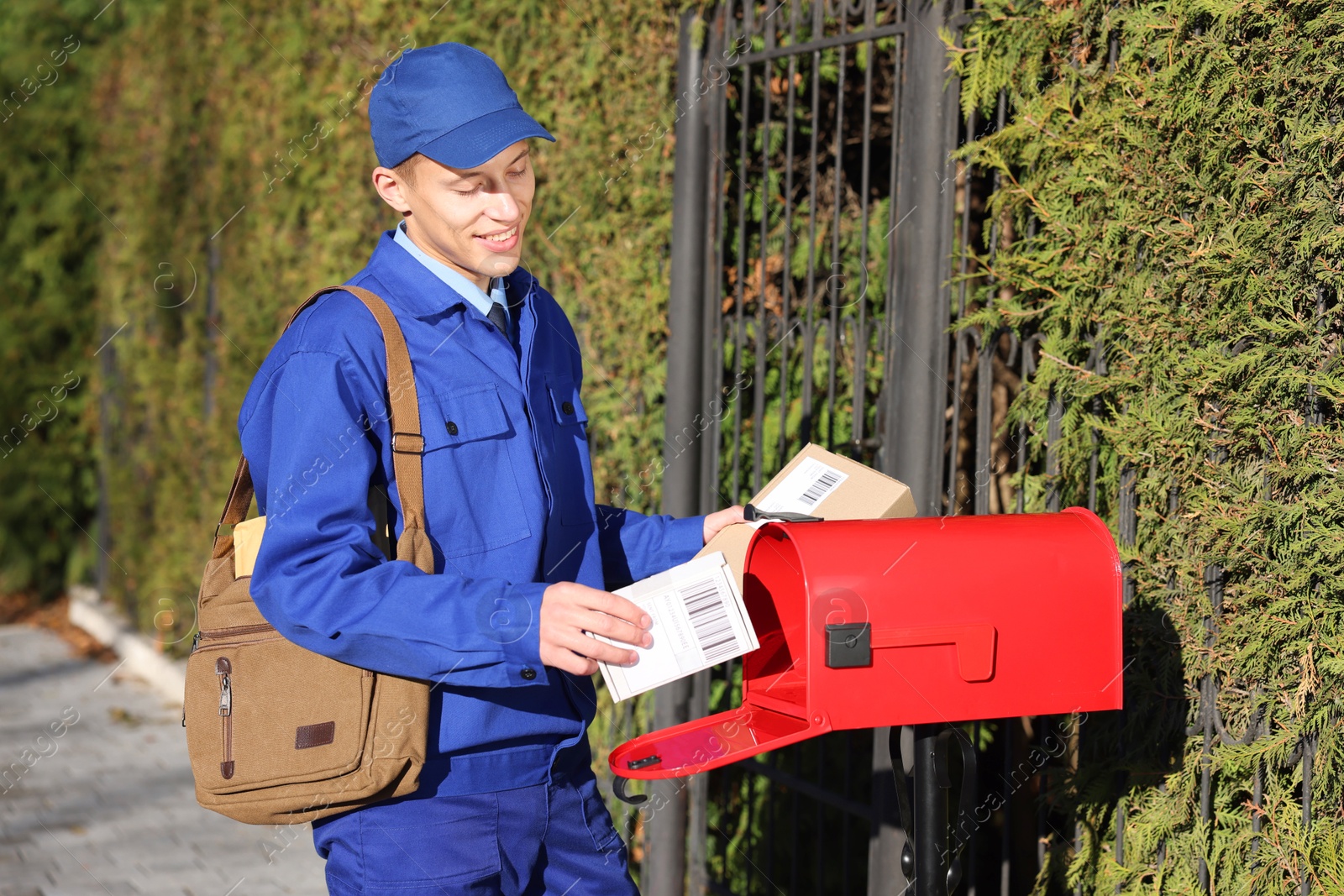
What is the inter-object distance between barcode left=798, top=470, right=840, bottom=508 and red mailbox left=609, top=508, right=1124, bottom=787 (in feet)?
1.31

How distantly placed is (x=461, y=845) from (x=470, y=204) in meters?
1.08

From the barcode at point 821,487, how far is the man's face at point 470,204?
0.70 meters

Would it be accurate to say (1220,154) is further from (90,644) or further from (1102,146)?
(90,644)

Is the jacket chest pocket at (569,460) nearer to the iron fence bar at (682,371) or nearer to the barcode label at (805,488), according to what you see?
the barcode label at (805,488)

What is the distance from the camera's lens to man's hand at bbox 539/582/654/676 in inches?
70.1

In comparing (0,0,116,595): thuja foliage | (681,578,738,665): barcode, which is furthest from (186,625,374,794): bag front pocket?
(0,0,116,595): thuja foliage

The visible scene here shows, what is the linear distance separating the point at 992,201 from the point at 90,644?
24.3ft

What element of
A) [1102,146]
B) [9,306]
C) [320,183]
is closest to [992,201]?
[1102,146]

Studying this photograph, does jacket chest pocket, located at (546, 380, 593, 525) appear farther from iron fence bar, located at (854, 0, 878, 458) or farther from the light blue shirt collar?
iron fence bar, located at (854, 0, 878, 458)

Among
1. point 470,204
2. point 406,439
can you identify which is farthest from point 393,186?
point 406,439

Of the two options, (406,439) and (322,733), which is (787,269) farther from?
(322,733)

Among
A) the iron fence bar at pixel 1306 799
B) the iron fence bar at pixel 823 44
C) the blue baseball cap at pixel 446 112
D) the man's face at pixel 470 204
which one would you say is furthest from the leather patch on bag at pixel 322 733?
the iron fence bar at pixel 823 44

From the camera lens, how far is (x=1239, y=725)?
89.3 inches

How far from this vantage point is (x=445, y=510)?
205cm
